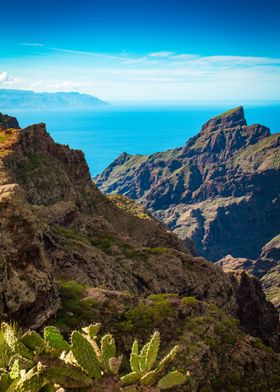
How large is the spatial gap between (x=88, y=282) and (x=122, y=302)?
6.97 meters

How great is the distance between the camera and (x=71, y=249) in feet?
106

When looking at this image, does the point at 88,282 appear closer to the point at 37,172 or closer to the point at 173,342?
the point at 173,342

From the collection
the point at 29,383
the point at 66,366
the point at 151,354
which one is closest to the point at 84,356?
the point at 66,366

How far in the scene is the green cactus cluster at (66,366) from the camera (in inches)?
353

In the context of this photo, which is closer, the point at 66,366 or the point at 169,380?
the point at 66,366

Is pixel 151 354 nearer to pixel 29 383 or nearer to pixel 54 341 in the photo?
pixel 54 341

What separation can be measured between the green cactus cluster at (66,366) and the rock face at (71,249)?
6.08 metres

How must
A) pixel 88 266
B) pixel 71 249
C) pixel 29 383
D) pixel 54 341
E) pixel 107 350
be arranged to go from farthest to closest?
pixel 71 249 < pixel 88 266 < pixel 107 350 < pixel 54 341 < pixel 29 383

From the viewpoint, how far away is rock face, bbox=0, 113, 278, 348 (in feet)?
59.2

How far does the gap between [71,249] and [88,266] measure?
75.2 inches

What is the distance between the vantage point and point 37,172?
5381 centimetres

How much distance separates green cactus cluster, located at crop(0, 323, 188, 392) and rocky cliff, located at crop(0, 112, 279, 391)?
235 inches

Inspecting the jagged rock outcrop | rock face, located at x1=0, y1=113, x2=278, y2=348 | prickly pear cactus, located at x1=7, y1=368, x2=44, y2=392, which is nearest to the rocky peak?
rock face, located at x1=0, y1=113, x2=278, y2=348

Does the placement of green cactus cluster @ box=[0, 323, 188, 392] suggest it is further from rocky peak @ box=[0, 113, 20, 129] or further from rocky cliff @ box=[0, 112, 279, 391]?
rocky peak @ box=[0, 113, 20, 129]
